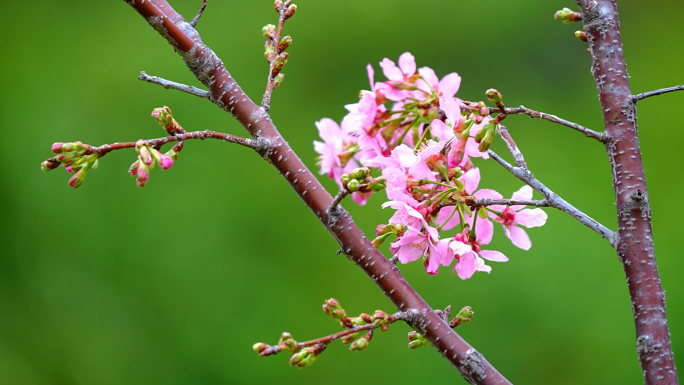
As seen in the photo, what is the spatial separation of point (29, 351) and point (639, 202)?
7.26ft

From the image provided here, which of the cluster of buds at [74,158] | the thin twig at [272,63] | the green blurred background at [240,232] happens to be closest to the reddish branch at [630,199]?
the thin twig at [272,63]

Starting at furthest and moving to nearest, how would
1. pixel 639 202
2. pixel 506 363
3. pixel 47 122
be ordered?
pixel 47 122
pixel 506 363
pixel 639 202

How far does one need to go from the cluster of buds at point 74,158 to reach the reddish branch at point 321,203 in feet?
0.44

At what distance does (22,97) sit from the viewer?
7.73 feet

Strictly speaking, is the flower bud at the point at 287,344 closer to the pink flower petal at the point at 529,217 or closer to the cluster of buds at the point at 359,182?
the cluster of buds at the point at 359,182

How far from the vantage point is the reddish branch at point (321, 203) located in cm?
59

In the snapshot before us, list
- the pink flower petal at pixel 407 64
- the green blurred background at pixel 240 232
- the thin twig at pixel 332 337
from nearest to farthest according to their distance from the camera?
1. the thin twig at pixel 332 337
2. the pink flower petal at pixel 407 64
3. the green blurred background at pixel 240 232

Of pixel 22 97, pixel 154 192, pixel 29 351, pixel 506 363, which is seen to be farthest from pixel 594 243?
pixel 22 97

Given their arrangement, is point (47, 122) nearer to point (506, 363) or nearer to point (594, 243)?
point (506, 363)

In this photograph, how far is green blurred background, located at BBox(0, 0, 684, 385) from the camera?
1989mm

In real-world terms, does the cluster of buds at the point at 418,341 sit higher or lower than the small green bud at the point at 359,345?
higher

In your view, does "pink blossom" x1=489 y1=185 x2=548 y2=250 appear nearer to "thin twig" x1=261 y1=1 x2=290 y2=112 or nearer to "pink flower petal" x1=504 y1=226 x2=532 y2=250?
"pink flower petal" x1=504 y1=226 x2=532 y2=250

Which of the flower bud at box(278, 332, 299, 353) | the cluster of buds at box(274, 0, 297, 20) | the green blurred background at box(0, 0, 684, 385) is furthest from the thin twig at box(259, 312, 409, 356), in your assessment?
the green blurred background at box(0, 0, 684, 385)

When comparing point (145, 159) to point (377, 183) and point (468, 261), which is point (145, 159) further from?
point (468, 261)
